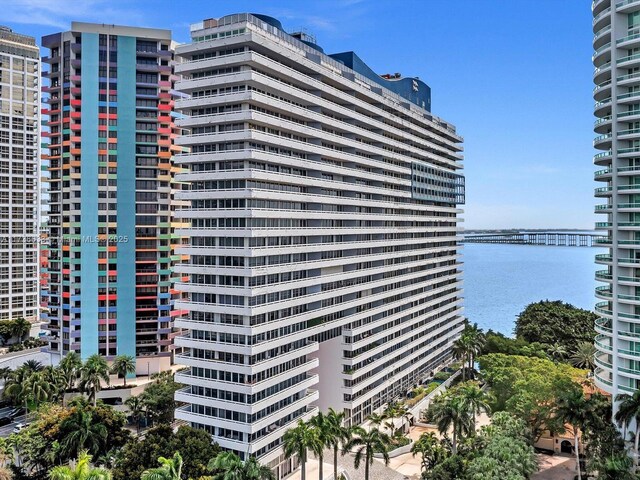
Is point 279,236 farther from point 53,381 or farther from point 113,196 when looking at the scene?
point 113,196

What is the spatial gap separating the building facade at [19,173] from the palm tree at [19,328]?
7465 millimetres

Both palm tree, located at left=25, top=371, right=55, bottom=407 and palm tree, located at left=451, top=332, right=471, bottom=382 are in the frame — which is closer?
A: palm tree, located at left=25, top=371, right=55, bottom=407

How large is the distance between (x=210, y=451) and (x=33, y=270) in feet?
356

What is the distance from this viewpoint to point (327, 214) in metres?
71.4

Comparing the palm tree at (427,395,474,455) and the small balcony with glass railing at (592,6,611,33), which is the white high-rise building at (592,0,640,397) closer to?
the small balcony with glass railing at (592,6,611,33)

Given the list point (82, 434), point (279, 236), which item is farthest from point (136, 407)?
point (279, 236)

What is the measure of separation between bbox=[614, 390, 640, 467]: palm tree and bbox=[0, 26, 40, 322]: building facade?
133880mm

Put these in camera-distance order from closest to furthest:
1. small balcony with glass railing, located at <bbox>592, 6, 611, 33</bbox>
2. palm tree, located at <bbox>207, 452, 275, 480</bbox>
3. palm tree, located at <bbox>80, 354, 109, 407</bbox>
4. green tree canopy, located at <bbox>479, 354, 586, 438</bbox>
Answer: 1. palm tree, located at <bbox>207, 452, 275, 480</bbox>
2. small balcony with glass railing, located at <bbox>592, 6, 611, 33</bbox>
3. green tree canopy, located at <bbox>479, 354, 586, 438</bbox>
4. palm tree, located at <bbox>80, 354, 109, 407</bbox>

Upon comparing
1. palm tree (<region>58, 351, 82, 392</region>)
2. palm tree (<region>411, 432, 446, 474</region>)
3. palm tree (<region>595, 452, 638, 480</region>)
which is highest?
palm tree (<region>58, 351, 82, 392</region>)

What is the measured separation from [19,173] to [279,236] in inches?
3968

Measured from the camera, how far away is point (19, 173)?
131 metres

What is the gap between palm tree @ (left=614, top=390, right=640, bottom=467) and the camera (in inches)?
2121

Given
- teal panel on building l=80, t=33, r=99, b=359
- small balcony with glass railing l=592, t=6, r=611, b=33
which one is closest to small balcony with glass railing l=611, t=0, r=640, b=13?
small balcony with glass railing l=592, t=6, r=611, b=33

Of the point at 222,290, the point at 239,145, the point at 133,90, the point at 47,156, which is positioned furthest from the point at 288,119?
the point at 47,156
